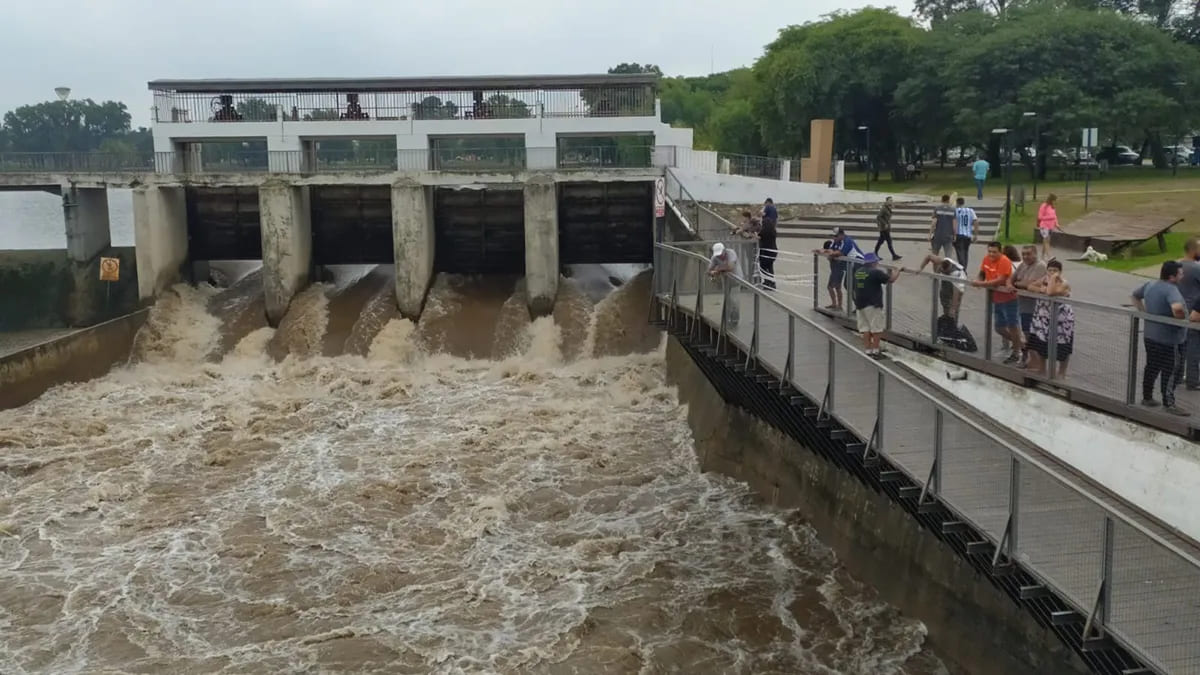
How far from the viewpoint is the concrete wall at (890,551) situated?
404 inches

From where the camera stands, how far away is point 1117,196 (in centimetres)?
3381

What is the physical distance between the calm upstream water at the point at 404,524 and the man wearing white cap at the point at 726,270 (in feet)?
10.1

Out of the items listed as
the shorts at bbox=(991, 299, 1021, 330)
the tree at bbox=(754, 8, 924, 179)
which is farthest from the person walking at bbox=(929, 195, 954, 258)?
the tree at bbox=(754, 8, 924, 179)

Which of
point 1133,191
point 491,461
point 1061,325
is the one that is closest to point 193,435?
point 491,461

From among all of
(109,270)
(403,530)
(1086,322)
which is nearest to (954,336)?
(1086,322)

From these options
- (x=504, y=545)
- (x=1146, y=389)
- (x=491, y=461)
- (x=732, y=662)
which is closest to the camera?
(x=1146, y=389)

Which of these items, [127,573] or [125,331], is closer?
[127,573]

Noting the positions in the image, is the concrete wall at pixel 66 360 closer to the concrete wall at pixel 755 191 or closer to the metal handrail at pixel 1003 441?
the concrete wall at pixel 755 191

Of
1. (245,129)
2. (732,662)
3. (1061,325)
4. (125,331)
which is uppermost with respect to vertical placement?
(245,129)

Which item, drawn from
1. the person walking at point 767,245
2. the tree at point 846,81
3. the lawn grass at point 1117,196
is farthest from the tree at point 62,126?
the person walking at point 767,245

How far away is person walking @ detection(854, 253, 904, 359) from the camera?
1318cm

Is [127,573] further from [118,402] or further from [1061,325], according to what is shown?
[1061,325]

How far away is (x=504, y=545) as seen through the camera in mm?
14586

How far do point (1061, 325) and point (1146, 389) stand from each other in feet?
3.99
